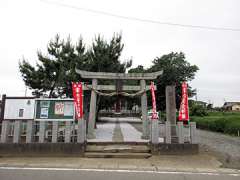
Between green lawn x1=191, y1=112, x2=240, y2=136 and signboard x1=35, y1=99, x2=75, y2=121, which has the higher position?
signboard x1=35, y1=99, x2=75, y2=121

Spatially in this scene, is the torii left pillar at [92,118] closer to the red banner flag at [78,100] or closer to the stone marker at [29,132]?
the red banner flag at [78,100]

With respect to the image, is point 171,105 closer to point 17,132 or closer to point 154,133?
point 154,133

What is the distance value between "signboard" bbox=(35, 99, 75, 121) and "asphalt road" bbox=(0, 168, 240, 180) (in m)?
3.67

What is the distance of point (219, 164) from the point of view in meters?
6.52

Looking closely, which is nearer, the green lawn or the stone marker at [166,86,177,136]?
the stone marker at [166,86,177,136]

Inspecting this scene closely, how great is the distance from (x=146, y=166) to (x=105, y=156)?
1.81 m

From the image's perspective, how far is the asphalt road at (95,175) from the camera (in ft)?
16.4

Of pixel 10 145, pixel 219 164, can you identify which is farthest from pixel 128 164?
pixel 10 145

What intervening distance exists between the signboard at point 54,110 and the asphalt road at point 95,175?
3.67m

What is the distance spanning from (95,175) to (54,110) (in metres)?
5.04

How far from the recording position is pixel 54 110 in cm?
925

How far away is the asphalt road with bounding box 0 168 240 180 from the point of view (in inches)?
196

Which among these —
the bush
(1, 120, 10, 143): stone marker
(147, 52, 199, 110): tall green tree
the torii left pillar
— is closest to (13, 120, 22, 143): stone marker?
(1, 120, 10, 143): stone marker

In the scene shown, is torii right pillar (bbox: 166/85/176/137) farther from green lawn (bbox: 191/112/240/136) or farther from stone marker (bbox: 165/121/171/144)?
green lawn (bbox: 191/112/240/136)
